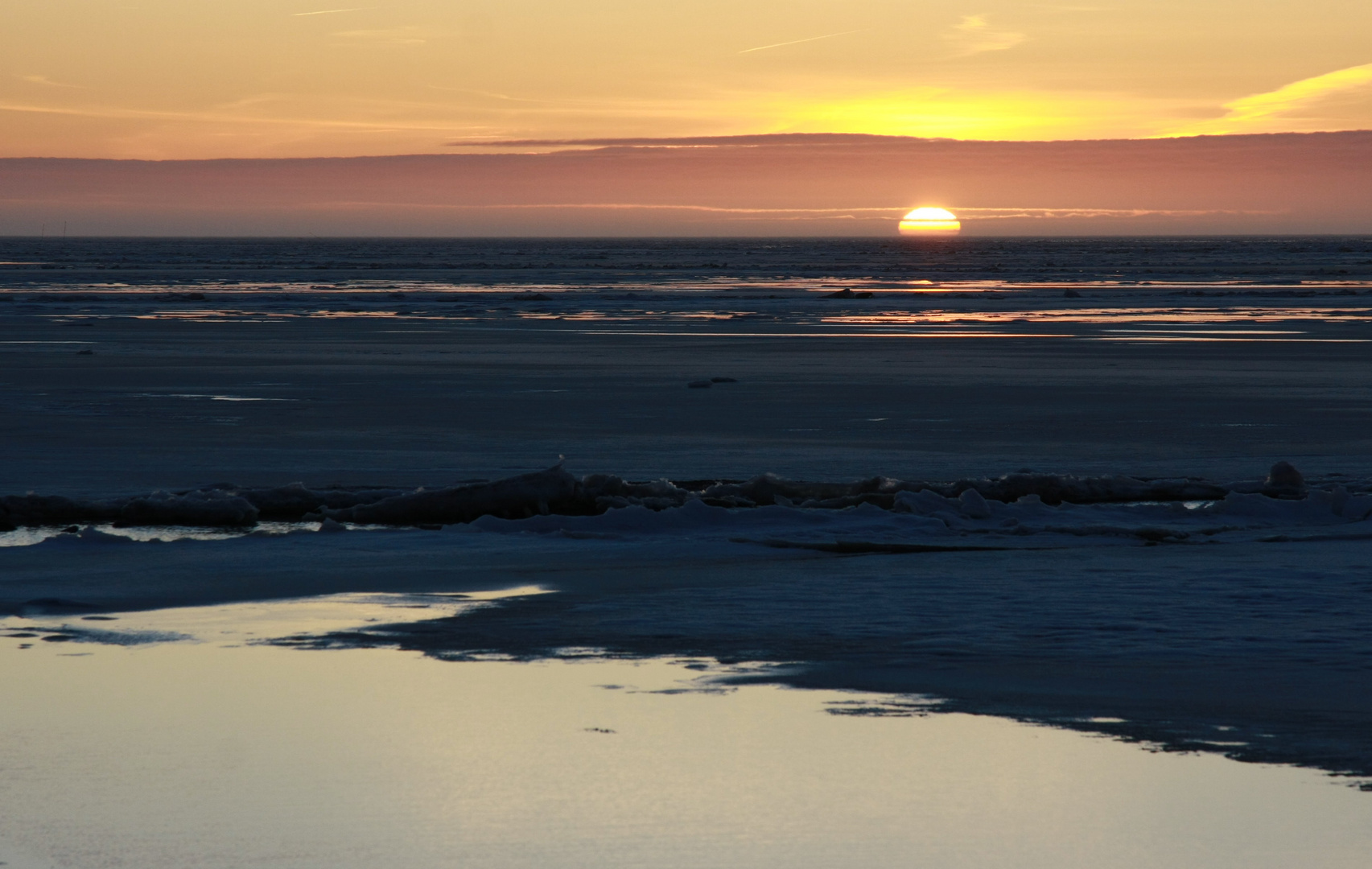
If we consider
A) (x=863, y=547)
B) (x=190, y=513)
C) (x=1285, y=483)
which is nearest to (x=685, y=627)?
(x=863, y=547)

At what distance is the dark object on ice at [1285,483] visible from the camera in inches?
413

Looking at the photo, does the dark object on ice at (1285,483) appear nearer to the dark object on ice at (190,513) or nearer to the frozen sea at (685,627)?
the frozen sea at (685,627)

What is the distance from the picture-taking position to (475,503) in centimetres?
988

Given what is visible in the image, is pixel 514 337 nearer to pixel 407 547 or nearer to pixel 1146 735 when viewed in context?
pixel 407 547

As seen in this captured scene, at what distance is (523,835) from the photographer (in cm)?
416

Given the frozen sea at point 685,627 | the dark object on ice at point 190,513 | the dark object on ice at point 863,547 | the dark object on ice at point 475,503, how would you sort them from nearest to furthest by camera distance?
the frozen sea at point 685,627 → the dark object on ice at point 863,547 → the dark object on ice at point 190,513 → the dark object on ice at point 475,503

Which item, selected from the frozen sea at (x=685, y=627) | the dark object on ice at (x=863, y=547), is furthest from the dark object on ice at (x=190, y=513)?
the dark object on ice at (x=863, y=547)

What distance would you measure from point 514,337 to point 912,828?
25.9 metres

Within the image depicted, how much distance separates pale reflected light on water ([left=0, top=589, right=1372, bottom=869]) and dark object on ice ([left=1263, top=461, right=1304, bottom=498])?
19.4 ft

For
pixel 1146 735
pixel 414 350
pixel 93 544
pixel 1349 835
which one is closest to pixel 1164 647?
pixel 1146 735

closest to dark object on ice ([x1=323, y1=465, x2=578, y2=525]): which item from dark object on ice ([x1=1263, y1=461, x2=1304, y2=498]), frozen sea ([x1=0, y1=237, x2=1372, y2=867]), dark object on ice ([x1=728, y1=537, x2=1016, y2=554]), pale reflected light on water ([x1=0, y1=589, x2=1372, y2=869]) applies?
frozen sea ([x1=0, y1=237, x2=1372, y2=867])

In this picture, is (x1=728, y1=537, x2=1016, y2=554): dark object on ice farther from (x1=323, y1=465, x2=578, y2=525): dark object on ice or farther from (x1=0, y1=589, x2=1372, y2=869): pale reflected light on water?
(x1=0, y1=589, x2=1372, y2=869): pale reflected light on water

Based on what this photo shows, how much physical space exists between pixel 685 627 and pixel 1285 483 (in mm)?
5536

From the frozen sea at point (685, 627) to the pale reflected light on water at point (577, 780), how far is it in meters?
0.02
